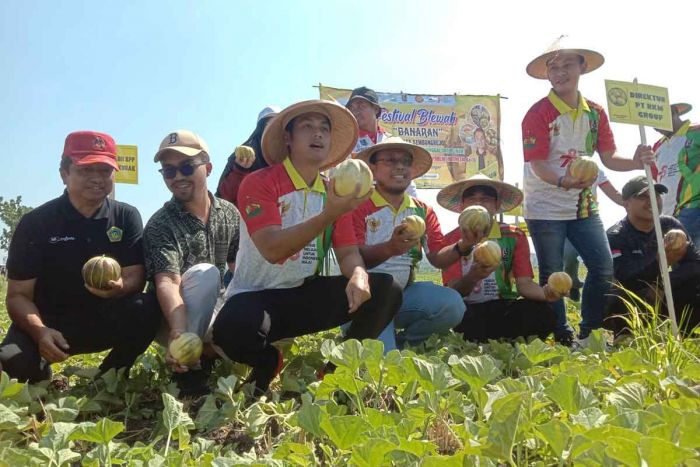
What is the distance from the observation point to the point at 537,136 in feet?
13.8

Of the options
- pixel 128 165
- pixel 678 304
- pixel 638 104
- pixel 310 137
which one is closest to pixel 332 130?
pixel 310 137

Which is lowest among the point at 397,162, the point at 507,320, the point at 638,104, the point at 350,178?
the point at 507,320

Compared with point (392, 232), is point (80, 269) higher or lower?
lower

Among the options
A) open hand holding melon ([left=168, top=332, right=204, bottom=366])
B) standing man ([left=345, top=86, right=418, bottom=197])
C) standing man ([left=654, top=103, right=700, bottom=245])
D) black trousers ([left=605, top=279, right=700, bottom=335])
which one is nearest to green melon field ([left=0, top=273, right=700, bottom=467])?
open hand holding melon ([left=168, top=332, right=204, bottom=366])

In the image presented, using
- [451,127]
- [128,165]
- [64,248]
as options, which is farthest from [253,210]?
[451,127]

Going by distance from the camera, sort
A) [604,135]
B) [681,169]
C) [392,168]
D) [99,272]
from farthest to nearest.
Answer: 1. [681,169]
2. [604,135]
3. [392,168]
4. [99,272]

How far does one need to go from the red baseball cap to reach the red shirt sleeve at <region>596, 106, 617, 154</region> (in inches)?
145

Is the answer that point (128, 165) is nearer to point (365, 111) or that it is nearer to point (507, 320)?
point (365, 111)

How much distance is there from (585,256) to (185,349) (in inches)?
120

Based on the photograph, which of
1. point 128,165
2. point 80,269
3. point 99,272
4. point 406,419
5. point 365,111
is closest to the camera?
point 406,419

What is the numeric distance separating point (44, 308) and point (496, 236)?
3064mm

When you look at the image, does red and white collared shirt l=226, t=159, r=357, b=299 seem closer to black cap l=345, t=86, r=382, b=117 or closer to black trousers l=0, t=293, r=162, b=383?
black trousers l=0, t=293, r=162, b=383

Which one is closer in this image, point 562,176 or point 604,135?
point 562,176

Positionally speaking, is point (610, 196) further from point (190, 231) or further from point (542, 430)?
point (542, 430)
